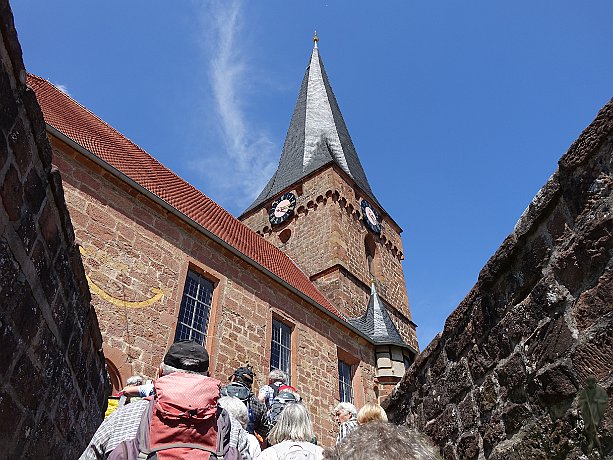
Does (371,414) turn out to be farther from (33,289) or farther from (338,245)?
Answer: (338,245)

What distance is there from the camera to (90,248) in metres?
8.59

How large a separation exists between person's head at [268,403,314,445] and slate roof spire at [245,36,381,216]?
2046cm

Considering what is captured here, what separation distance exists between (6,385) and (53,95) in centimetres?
1265

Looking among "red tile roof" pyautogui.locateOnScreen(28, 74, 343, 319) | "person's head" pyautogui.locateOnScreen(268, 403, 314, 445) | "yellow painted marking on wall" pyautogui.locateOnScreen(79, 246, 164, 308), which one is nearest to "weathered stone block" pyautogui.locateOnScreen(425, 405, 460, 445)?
"person's head" pyautogui.locateOnScreen(268, 403, 314, 445)

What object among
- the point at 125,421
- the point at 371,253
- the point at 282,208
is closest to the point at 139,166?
the point at 125,421

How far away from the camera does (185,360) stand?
93.7 inches

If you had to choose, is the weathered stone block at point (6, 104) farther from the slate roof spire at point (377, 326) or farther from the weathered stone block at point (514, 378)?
the slate roof spire at point (377, 326)

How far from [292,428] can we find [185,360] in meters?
1.32

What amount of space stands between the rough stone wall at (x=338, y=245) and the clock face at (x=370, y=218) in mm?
298

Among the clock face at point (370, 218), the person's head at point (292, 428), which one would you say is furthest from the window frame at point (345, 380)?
the person's head at point (292, 428)

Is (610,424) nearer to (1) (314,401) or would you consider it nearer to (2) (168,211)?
(2) (168,211)

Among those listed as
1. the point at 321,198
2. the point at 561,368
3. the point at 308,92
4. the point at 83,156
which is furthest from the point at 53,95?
the point at 308,92

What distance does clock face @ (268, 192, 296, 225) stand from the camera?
23766mm

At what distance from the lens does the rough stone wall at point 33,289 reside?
2.04m
